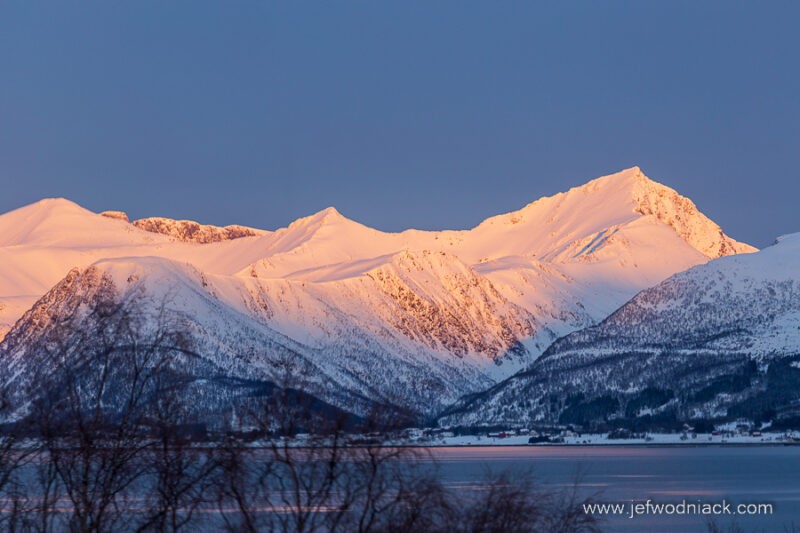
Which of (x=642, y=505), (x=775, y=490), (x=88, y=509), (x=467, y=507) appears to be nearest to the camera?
(x=88, y=509)

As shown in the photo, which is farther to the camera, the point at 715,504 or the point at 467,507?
the point at 715,504

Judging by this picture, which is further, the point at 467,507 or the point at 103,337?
the point at 467,507

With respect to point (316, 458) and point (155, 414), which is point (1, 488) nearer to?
point (155, 414)

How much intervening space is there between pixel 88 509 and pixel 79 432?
2483mm

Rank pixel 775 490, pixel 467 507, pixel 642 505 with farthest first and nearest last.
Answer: pixel 775 490 → pixel 642 505 → pixel 467 507

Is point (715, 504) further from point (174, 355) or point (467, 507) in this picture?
point (174, 355)

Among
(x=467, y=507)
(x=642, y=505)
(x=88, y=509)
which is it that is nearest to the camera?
(x=88, y=509)

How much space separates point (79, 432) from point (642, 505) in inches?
3034

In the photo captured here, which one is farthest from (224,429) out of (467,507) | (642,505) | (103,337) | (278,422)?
(642,505)

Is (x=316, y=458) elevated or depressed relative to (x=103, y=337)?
depressed

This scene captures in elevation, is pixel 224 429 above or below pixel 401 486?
above

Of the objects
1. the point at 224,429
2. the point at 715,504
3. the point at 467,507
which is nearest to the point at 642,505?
the point at 715,504

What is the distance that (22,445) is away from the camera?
4969cm

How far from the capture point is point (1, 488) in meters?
48.8
